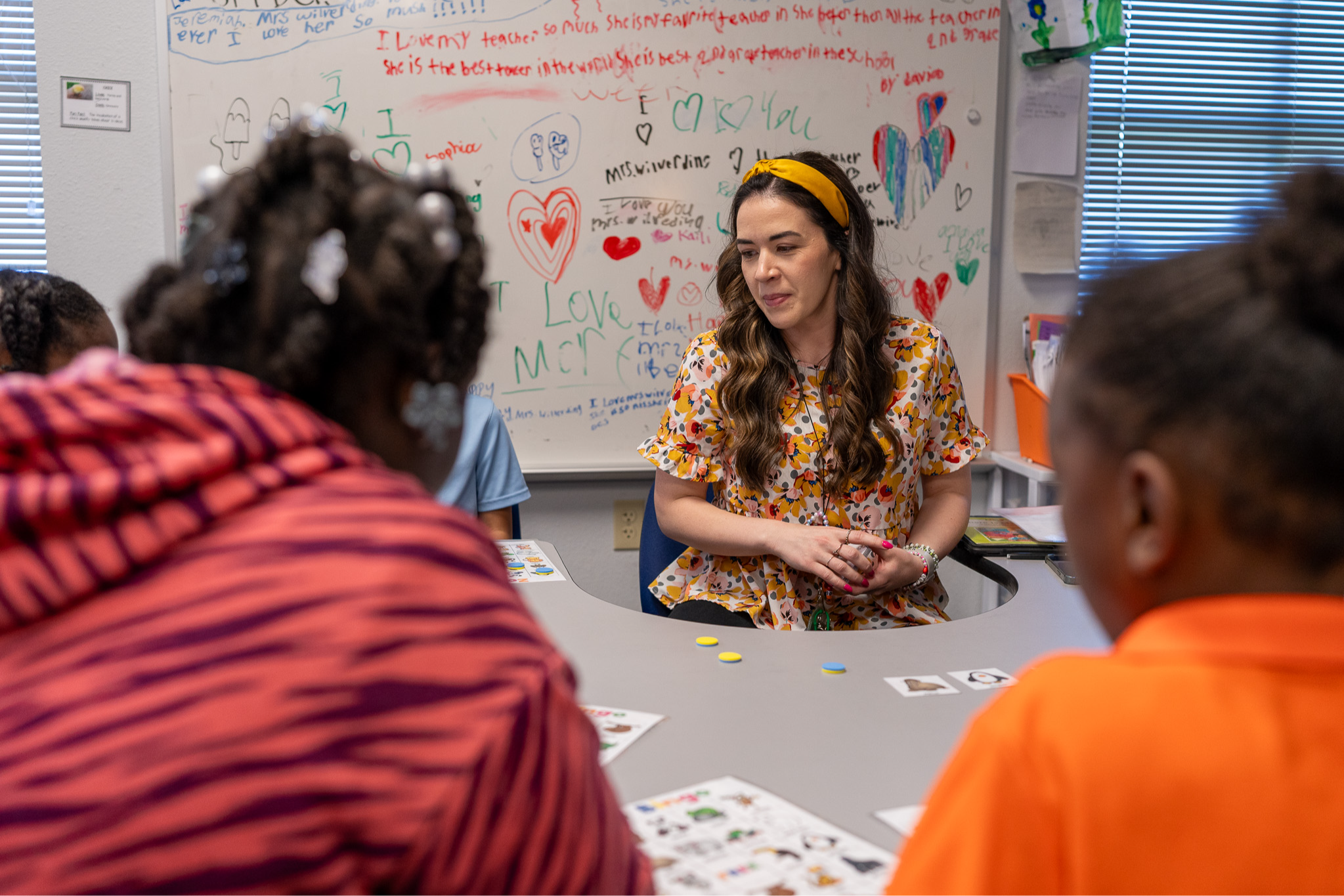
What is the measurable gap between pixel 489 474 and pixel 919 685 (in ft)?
3.80

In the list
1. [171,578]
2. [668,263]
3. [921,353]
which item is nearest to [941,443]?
[921,353]

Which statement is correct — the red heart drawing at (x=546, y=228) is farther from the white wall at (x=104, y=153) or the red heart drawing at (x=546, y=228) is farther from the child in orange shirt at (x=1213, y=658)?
the child in orange shirt at (x=1213, y=658)

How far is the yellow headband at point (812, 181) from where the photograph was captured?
1.91 m

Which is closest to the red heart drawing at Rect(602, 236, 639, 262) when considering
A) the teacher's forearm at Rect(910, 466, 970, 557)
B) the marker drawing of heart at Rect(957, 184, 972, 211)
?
→ the marker drawing of heart at Rect(957, 184, 972, 211)

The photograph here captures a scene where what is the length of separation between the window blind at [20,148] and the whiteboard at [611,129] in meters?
0.48

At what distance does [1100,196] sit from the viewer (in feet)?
9.68

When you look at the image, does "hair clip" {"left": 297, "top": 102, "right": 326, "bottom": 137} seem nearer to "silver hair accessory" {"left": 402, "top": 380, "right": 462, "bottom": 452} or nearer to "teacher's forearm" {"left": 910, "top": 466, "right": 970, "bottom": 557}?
"silver hair accessory" {"left": 402, "top": 380, "right": 462, "bottom": 452}

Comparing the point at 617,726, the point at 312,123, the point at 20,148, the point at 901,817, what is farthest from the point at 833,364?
the point at 20,148

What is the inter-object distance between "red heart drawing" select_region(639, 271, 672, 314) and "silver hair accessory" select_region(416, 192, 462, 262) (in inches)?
82.2

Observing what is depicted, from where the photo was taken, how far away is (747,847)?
842mm

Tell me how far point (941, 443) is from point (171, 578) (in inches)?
66.9

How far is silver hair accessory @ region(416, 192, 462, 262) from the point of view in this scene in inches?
23.4

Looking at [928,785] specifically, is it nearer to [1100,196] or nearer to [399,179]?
[399,179]

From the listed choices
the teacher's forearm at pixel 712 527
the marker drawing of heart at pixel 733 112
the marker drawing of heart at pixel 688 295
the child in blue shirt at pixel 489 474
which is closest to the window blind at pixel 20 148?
the child in blue shirt at pixel 489 474
